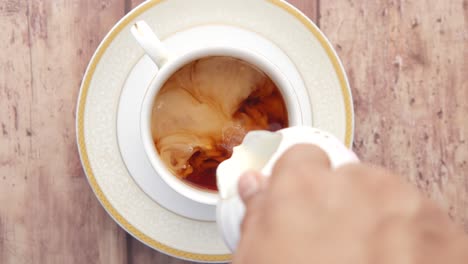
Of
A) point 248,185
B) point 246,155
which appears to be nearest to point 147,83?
point 246,155

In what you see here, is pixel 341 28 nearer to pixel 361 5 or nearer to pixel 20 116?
pixel 361 5

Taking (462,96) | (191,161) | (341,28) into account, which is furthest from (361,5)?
(191,161)

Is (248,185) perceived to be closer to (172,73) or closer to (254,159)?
(254,159)

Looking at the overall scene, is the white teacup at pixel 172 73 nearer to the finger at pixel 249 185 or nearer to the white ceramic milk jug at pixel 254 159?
the white ceramic milk jug at pixel 254 159

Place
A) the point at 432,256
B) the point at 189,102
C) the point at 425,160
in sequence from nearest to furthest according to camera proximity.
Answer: the point at 432,256, the point at 189,102, the point at 425,160

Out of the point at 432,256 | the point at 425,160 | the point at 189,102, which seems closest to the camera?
the point at 432,256

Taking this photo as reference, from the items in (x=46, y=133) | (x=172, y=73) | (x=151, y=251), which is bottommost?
(x=151, y=251)

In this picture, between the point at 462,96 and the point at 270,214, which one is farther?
the point at 462,96
